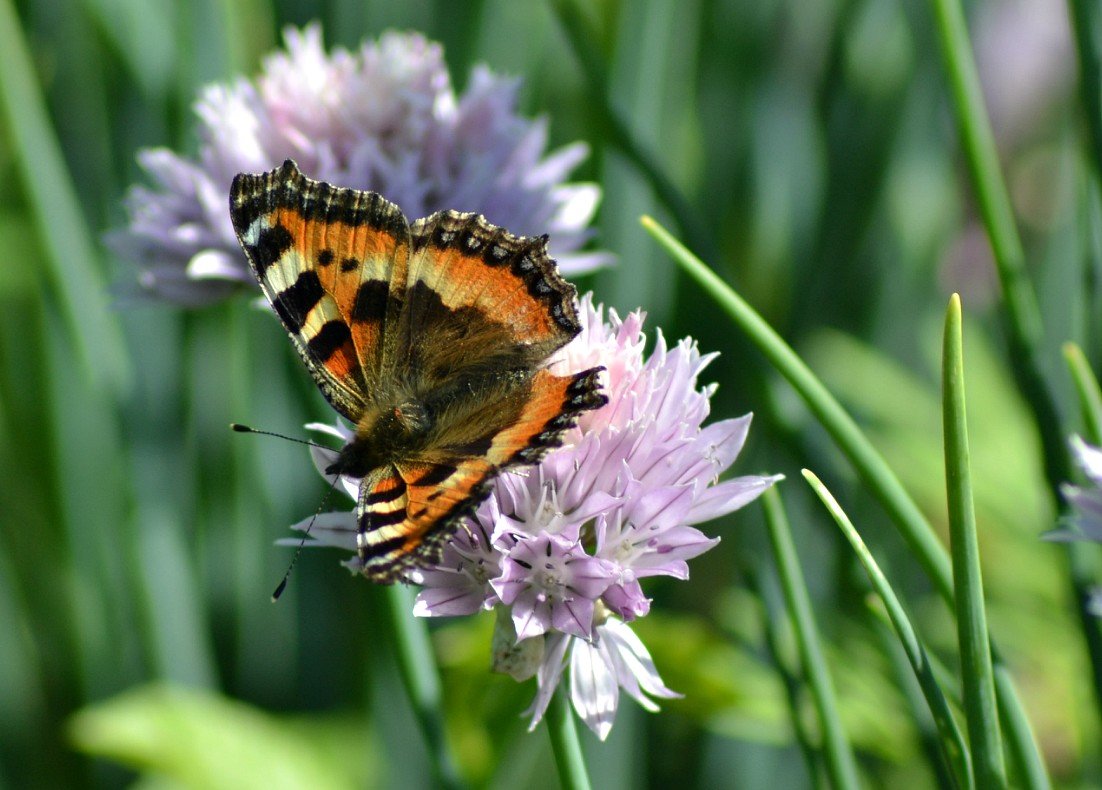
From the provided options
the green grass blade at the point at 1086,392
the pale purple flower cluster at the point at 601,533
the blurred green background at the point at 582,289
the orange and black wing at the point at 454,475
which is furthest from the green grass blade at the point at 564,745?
the blurred green background at the point at 582,289

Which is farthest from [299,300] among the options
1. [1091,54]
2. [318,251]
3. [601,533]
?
[1091,54]

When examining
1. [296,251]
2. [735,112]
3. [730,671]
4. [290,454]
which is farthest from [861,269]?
[296,251]

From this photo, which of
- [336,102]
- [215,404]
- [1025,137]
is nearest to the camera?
[336,102]

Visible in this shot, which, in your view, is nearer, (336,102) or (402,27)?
(336,102)

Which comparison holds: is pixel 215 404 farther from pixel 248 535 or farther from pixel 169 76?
pixel 169 76

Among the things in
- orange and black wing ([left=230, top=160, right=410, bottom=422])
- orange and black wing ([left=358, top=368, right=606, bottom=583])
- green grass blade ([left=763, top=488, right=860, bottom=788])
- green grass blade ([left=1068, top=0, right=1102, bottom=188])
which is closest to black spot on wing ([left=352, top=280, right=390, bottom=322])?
orange and black wing ([left=230, top=160, right=410, bottom=422])

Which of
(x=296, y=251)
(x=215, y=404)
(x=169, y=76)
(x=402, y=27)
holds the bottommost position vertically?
(x=296, y=251)
